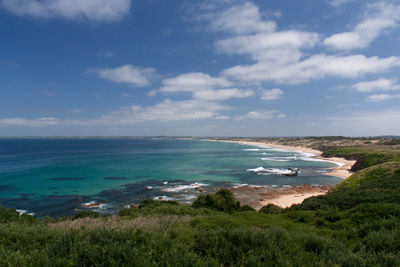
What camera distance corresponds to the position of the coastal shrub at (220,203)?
788 inches

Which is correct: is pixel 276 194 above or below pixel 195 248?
below

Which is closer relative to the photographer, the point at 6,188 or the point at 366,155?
the point at 6,188

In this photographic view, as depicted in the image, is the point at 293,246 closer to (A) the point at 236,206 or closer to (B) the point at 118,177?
(A) the point at 236,206

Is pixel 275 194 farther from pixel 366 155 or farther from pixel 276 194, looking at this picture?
pixel 366 155

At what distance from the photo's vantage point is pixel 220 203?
2009cm

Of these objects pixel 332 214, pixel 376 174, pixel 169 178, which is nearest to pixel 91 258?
pixel 332 214

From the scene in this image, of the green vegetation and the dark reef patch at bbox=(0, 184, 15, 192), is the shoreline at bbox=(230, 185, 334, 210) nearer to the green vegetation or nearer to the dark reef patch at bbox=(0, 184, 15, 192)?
the green vegetation

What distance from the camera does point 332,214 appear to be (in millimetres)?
11367

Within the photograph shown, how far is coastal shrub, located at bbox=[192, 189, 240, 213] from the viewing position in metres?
20.0

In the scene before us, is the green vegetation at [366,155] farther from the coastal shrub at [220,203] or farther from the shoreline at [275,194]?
the coastal shrub at [220,203]

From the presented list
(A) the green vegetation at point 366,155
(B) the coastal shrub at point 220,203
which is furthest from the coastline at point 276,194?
(A) the green vegetation at point 366,155

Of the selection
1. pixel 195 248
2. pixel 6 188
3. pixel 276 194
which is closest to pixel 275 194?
pixel 276 194

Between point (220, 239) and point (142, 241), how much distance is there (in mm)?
2077

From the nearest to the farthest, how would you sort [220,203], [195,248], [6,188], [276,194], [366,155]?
[195,248]
[220,203]
[276,194]
[6,188]
[366,155]
